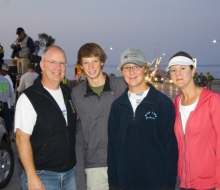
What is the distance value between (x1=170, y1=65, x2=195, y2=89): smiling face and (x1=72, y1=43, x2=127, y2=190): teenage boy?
29.1 inches

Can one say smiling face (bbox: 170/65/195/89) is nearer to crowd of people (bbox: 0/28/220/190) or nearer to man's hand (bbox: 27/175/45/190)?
crowd of people (bbox: 0/28/220/190)

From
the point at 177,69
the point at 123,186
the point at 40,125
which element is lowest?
the point at 123,186

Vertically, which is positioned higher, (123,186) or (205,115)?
(205,115)

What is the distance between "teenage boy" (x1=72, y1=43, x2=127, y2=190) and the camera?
440cm

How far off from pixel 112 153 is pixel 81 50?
1.26m

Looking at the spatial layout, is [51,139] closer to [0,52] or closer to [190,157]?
[190,157]

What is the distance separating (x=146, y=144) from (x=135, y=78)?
661mm

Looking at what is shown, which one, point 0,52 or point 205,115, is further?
point 0,52

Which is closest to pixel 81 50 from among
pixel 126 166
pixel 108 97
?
pixel 108 97

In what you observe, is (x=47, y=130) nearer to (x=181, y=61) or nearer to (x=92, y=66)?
(x=92, y=66)

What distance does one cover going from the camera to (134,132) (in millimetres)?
3723

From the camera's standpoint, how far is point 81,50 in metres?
4.49

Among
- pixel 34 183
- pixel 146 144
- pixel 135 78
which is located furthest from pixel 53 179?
pixel 135 78

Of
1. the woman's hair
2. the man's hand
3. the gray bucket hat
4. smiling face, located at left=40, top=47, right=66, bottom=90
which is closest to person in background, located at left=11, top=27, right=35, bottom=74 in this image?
the woman's hair
